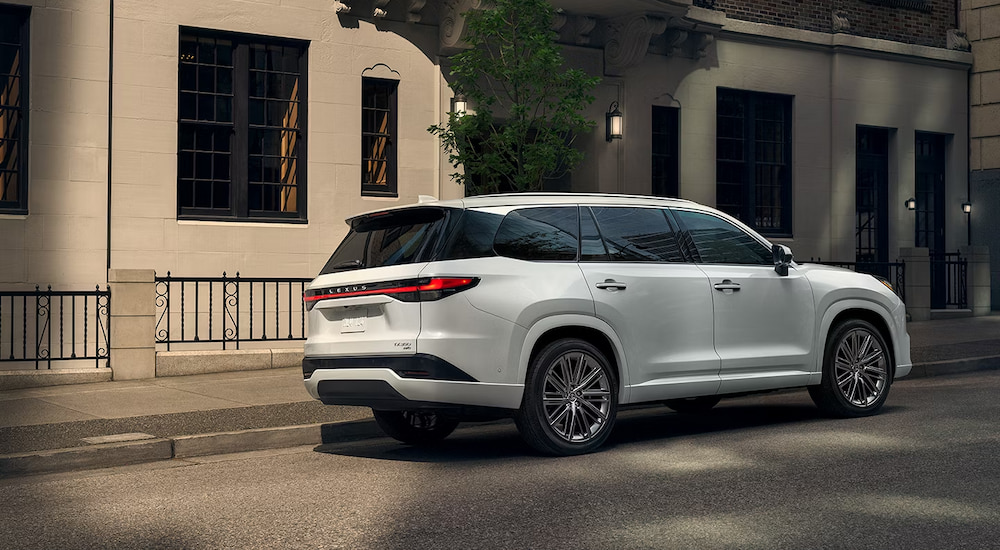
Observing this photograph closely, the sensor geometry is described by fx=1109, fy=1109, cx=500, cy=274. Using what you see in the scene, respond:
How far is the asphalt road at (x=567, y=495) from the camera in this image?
5547 millimetres

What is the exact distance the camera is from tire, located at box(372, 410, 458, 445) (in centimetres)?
897

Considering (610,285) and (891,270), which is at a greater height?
(891,270)

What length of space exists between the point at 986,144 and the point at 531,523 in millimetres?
20790

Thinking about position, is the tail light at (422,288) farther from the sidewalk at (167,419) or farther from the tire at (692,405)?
the tire at (692,405)

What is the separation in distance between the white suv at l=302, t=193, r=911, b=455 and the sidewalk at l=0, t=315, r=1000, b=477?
3.15ft

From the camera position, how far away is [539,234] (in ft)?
26.6

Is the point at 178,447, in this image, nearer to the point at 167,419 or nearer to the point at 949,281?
the point at 167,419

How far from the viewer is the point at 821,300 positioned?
9453 millimetres

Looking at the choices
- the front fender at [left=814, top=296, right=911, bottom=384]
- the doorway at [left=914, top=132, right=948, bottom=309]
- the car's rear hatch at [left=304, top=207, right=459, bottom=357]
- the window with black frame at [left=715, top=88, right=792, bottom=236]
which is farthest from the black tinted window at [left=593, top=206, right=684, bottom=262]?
the doorway at [left=914, top=132, right=948, bottom=309]

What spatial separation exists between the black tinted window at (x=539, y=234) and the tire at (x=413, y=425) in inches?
69.8

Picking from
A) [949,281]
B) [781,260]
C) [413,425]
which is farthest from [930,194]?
[413,425]

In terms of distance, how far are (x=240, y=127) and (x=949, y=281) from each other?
48.5 ft

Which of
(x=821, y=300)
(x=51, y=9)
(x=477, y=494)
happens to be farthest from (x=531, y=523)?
(x=51, y=9)

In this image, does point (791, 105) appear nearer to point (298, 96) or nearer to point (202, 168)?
point (298, 96)
